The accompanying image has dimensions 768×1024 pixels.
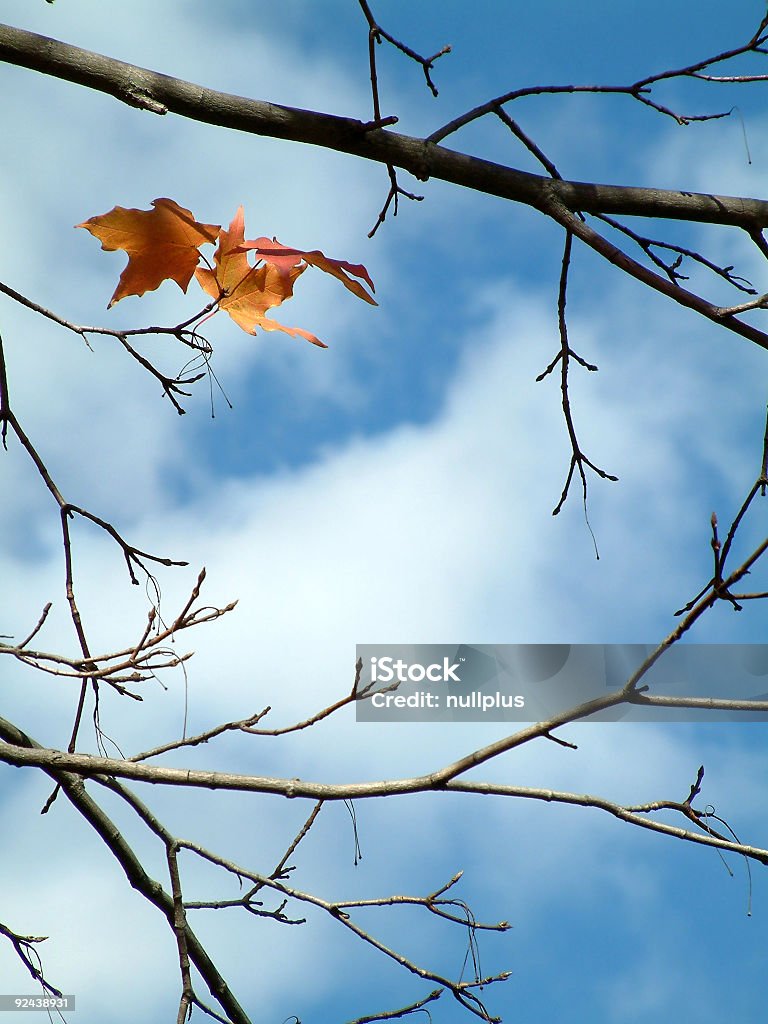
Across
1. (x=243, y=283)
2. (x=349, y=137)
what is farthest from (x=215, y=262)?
(x=349, y=137)

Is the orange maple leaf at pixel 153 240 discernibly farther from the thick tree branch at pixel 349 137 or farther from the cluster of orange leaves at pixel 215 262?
the thick tree branch at pixel 349 137

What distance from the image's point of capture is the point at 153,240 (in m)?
1.87

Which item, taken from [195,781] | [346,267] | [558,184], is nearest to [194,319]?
[346,267]

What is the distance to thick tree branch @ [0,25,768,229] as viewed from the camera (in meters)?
1.80

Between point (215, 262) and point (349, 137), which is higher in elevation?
point (349, 137)

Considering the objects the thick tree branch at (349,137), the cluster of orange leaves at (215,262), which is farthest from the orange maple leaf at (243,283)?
the thick tree branch at (349,137)

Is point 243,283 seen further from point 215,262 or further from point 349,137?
point 349,137

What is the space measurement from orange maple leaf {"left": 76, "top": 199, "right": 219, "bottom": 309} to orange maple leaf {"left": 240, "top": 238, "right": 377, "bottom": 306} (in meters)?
0.11

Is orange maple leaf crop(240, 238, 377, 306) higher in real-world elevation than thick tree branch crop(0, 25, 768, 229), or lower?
lower

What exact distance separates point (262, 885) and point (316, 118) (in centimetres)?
169

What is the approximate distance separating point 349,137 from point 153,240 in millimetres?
463

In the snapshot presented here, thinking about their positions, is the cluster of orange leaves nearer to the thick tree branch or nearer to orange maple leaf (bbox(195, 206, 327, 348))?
orange maple leaf (bbox(195, 206, 327, 348))

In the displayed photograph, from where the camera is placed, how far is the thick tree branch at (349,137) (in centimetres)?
180

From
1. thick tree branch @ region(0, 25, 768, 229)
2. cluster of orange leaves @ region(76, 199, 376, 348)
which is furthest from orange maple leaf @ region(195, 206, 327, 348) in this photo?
thick tree branch @ region(0, 25, 768, 229)
